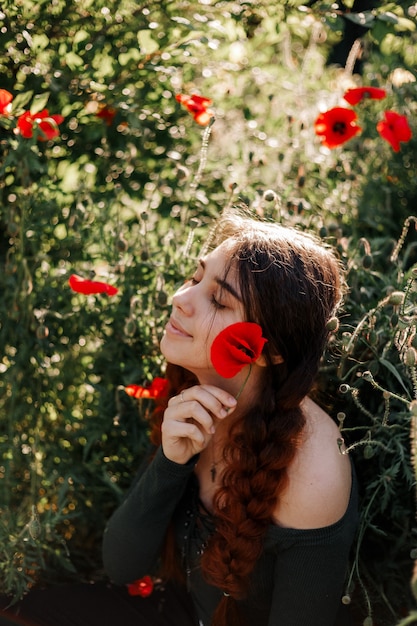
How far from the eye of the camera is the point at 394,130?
2215 mm

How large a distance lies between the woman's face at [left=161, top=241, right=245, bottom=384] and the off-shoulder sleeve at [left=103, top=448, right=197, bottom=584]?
26 cm

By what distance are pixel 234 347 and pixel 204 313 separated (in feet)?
0.65

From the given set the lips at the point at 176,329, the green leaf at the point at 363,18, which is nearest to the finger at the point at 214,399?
the lips at the point at 176,329

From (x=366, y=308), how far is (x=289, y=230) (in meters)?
0.35

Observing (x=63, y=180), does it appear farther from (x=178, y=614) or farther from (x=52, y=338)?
(x=178, y=614)

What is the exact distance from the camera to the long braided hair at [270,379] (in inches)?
60.8

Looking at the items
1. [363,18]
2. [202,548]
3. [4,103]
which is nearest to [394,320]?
[202,548]

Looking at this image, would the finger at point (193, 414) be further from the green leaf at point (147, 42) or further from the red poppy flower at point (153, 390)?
the green leaf at point (147, 42)

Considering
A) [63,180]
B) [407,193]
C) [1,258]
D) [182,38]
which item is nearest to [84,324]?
[1,258]

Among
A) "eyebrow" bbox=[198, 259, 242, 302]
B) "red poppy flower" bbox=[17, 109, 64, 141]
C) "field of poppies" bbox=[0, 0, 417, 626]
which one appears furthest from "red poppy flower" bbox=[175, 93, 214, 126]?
"eyebrow" bbox=[198, 259, 242, 302]

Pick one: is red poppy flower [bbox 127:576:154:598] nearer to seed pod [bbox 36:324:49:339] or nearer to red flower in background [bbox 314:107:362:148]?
seed pod [bbox 36:324:49:339]

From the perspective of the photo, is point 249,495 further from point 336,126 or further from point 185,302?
point 336,126

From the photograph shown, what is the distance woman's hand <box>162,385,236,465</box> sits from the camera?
1.57 meters

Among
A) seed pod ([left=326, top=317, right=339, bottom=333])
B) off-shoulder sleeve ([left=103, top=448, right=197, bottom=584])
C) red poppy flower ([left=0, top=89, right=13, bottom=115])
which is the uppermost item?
red poppy flower ([left=0, top=89, right=13, bottom=115])
